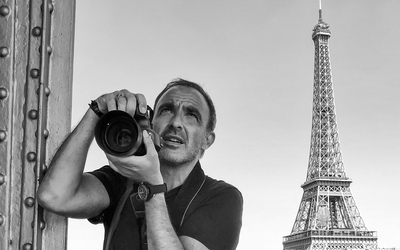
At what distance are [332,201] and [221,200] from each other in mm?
31206

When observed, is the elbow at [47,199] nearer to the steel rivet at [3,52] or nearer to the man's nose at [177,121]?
the steel rivet at [3,52]

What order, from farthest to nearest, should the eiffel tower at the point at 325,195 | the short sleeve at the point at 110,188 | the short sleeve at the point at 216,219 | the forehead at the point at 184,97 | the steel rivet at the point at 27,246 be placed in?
the eiffel tower at the point at 325,195 < the forehead at the point at 184,97 < the short sleeve at the point at 110,188 < the short sleeve at the point at 216,219 < the steel rivet at the point at 27,246

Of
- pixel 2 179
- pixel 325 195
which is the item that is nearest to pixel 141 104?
pixel 2 179

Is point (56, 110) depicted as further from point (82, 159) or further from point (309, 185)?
point (309, 185)

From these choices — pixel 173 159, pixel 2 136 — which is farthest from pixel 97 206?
pixel 2 136

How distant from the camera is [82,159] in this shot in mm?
1294

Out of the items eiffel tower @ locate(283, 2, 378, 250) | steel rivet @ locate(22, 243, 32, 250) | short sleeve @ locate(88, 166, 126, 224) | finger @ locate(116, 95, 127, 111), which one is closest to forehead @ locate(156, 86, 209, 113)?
short sleeve @ locate(88, 166, 126, 224)

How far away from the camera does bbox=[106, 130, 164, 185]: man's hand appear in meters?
1.17

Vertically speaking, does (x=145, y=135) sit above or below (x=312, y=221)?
below

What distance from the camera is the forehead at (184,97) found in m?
1.58

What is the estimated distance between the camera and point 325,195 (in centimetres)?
3064

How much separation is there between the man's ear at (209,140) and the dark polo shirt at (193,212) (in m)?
0.10

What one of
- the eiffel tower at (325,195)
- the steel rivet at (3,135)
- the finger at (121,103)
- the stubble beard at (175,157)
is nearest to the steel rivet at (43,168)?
the steel rivet at (3,135)

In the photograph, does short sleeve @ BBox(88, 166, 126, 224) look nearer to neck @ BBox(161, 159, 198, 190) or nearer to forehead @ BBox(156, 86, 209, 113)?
neck @ BBox(161, 159, 198, 190)
